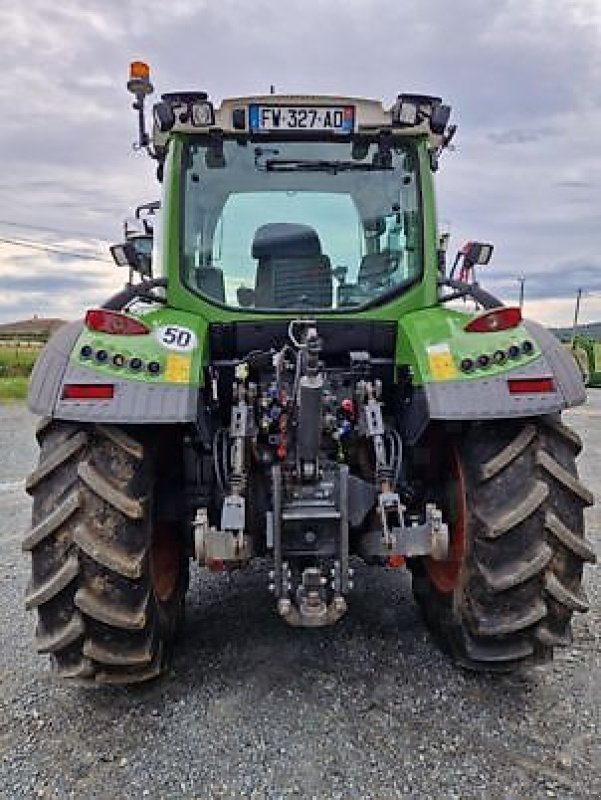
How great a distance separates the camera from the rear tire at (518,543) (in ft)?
10.1

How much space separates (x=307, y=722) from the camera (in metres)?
3.06

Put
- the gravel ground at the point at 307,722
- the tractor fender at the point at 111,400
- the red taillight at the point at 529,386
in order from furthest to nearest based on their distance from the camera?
the red taillight at the point at 529,386, the tractor fender at the point at 111,400, the gravel ground at the point at 307,722

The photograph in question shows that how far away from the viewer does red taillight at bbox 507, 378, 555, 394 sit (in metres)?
3.10

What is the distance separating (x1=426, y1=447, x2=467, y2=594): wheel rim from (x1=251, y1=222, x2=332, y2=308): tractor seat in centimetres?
100

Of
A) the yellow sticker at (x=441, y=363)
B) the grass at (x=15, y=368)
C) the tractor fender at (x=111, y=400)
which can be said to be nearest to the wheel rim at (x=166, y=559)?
the tractor fender at (x=111, y=400)

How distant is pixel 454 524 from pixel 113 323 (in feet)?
5.26

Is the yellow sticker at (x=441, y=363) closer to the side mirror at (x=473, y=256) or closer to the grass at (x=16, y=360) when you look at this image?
the side mirror at (x=473, y=256)

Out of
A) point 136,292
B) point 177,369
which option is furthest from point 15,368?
point 177,369

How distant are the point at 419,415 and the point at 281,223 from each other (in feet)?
3.97

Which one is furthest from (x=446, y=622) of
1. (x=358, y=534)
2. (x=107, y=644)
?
(x=107, y=644)

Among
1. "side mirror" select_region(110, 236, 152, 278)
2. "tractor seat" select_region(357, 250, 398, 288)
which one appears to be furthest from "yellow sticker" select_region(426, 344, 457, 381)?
"side mirror" select_region(110, 236, 152, 278)

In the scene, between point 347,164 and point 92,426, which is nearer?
point 92,426

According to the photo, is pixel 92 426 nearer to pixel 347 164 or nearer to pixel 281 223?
pixel 281 223

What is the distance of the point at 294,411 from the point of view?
3.30m
